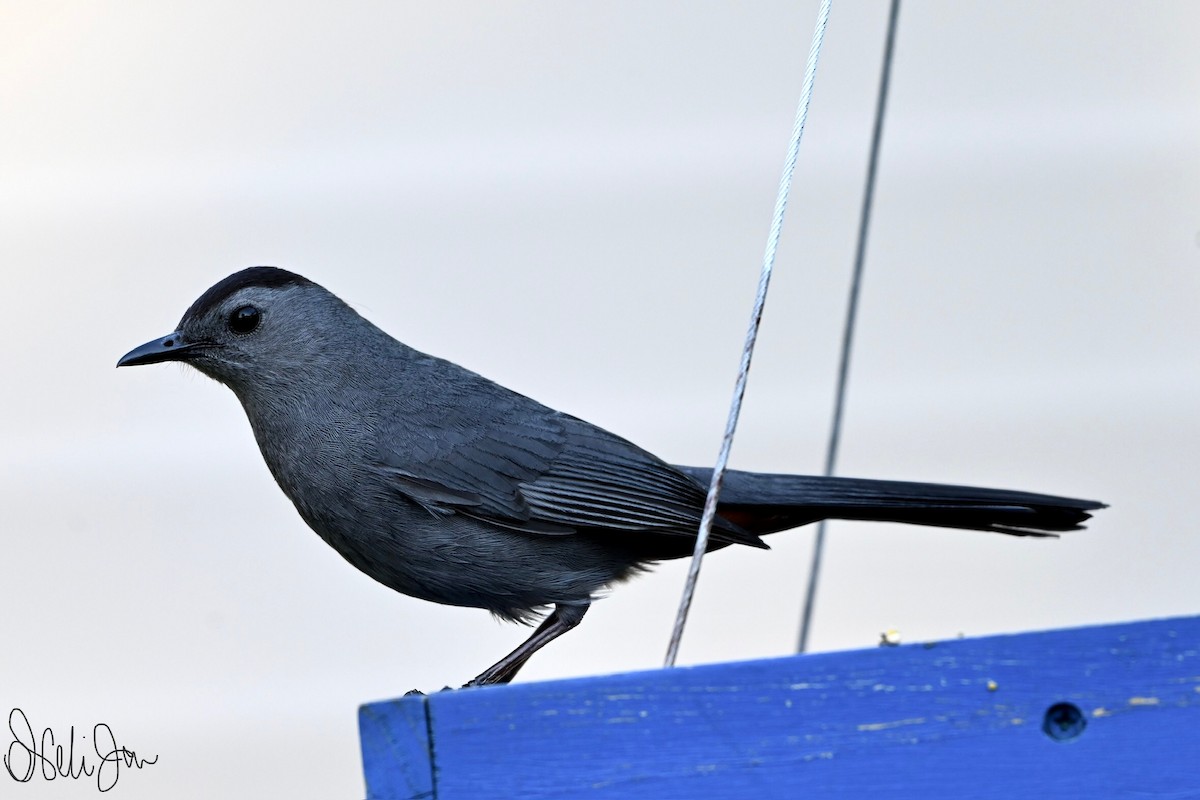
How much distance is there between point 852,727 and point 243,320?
6.03 feet

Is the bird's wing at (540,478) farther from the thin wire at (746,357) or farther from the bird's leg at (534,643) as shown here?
the thin wire at (746,357)

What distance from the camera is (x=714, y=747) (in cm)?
164

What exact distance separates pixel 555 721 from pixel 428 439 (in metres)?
1.26

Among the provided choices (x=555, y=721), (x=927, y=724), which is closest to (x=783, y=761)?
(x=927, y=724)

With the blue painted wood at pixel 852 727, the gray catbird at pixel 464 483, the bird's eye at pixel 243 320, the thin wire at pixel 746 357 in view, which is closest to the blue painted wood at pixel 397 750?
the blue painted wood at pixel 852 727

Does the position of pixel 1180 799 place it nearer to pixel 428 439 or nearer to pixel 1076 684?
pixel 1076 684

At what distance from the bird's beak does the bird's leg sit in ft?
3.33

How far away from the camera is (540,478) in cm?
283

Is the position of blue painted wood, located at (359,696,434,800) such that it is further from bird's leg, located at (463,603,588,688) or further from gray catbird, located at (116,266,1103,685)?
gray catbird, located at (116,266,1103,685)

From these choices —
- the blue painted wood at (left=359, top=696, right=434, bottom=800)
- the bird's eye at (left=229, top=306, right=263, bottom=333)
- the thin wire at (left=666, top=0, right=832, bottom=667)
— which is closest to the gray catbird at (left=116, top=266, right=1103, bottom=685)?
the bird's eye at (left=229, top=306, right=263, bottom=333)

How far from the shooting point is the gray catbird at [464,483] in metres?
2.67

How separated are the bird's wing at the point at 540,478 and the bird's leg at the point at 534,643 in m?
0.19

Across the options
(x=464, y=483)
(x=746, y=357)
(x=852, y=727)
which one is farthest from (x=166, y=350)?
(x=852, y=727)

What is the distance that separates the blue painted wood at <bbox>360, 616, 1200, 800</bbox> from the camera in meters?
1.63
